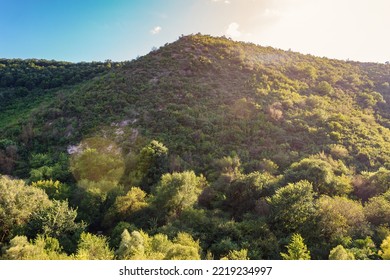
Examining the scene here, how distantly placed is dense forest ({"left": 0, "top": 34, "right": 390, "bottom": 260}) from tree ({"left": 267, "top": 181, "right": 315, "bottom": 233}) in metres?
0.10

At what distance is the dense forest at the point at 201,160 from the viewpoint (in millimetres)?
19656

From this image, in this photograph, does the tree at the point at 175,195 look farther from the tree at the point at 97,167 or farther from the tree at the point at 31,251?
the tree at the point at 31,251

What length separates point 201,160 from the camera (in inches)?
1312

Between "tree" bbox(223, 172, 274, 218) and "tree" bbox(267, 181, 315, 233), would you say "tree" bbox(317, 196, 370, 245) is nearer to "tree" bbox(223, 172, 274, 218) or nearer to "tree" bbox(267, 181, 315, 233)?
"tree" bbox(267, 181, 315, 233)

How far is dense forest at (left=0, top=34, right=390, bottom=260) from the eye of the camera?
19656 millimetres

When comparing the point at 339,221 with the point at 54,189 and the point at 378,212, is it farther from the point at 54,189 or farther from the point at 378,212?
the point at 54,189

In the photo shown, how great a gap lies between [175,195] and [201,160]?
1026cm

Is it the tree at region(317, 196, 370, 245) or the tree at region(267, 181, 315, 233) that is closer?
the tree at region(317, 196, 370, 245)

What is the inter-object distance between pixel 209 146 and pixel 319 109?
68.4ft

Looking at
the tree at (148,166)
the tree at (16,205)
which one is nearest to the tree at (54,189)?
the tree at (16,205)

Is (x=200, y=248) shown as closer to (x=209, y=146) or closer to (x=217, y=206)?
(x=217, y=206)

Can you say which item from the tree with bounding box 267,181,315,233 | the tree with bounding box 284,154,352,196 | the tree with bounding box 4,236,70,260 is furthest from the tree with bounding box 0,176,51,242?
the tree with bounding box 284,154,352,196

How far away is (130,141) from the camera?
119 feet
